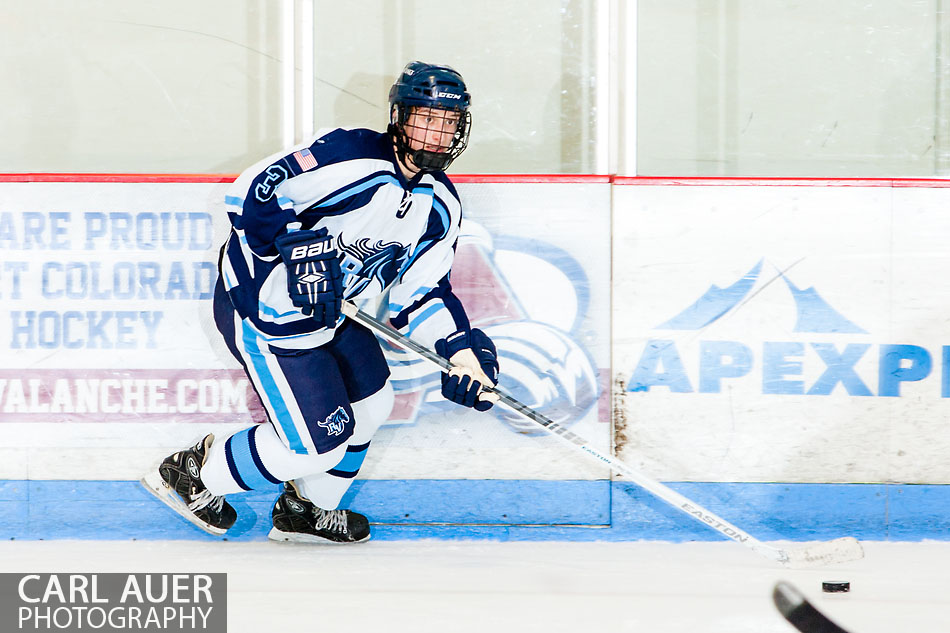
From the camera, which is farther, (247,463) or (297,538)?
(297,538)

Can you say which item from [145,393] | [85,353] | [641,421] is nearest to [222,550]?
[145,393]

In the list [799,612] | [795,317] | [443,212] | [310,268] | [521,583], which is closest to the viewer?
[799,612]

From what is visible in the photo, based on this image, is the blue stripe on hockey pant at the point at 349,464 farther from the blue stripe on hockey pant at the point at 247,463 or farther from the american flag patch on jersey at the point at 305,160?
the american flag patch on jersey at the point at 305,160

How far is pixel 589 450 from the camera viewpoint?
2406 millimetres

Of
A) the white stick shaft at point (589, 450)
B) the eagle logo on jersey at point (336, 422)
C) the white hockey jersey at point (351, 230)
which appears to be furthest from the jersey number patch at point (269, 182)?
the eagle logo on jersey at point (336, 422)

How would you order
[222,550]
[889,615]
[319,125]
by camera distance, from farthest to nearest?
[319,125] < [222,550] < [889,615]

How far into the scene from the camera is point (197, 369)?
Answer: 102 inches

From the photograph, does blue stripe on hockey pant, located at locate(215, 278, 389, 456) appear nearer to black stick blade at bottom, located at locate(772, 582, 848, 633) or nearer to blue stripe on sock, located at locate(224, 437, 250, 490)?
blue stripe on sock, located at locate(224, 437, 250, 490)

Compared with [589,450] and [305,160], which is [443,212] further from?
[589,450]

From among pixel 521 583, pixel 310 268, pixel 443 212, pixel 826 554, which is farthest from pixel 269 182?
pixel 826 554

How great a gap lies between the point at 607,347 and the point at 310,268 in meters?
0.90

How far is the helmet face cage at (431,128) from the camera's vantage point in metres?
2.18

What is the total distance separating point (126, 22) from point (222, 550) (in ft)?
5.08

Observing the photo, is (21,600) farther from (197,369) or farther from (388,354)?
(388,354)
